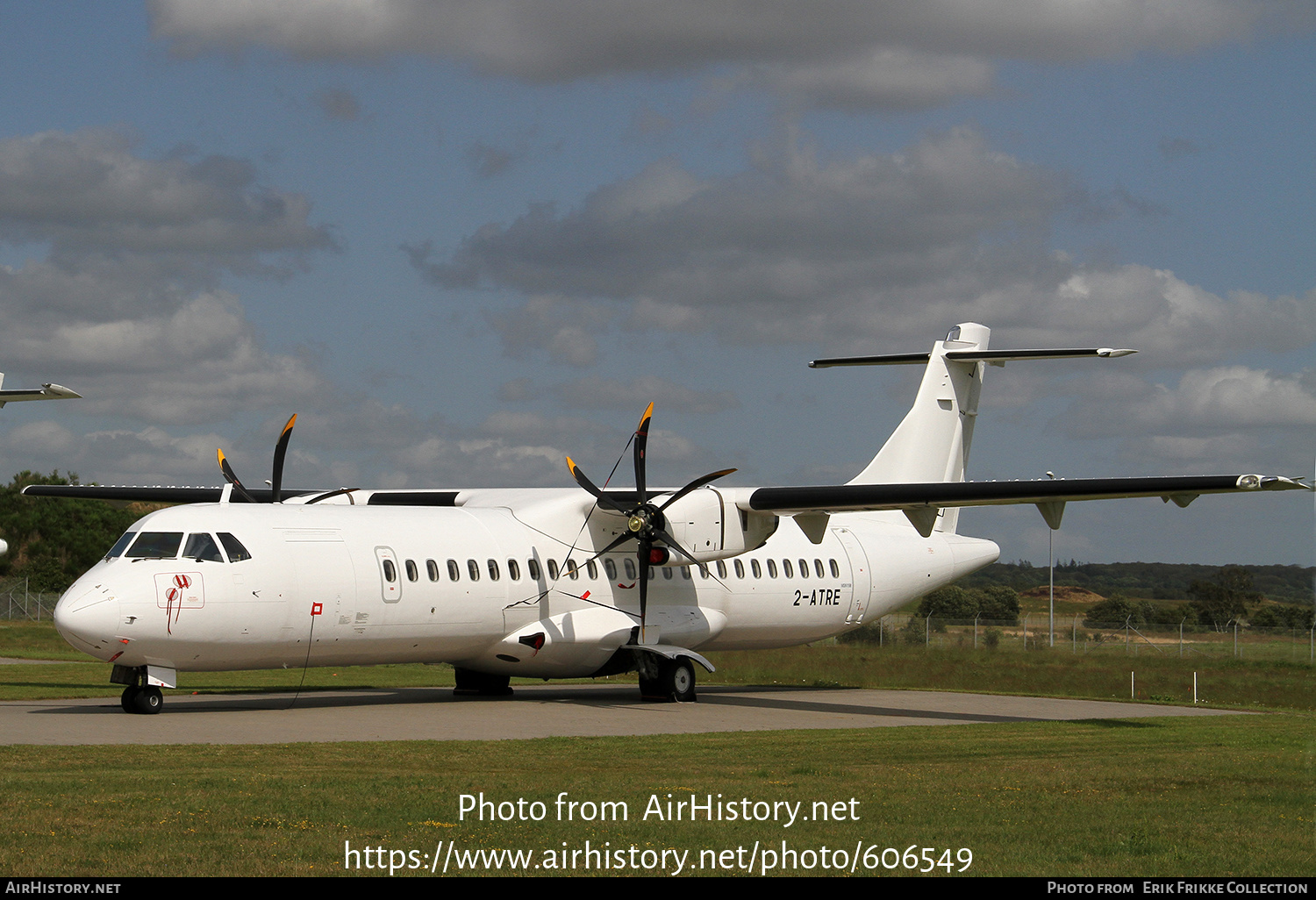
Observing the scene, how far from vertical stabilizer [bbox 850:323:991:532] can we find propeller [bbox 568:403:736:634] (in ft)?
24.2

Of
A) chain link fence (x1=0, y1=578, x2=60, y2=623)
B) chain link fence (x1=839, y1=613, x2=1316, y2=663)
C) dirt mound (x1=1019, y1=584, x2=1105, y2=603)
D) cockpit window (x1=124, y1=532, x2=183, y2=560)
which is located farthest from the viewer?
dirt mound (x1=1019, y1=584, x2=1105, y2=603)

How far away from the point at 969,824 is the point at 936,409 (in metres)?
19.9

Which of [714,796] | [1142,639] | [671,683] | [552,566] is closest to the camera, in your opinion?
[714,796]

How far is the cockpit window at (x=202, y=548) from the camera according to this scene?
1902cm

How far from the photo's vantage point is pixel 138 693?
62.7 feet

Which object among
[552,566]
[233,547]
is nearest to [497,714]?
[552,566]

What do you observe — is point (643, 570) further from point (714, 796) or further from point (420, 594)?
point (714, 796)

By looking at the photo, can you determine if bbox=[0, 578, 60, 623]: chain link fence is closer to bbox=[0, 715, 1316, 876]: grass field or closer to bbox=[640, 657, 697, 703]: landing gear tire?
bbox=[640, 657, 697, 703]: landing gear tire

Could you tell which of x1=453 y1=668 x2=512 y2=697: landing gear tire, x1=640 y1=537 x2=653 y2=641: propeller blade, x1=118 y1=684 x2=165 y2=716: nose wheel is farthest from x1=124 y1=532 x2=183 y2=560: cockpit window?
x1=640 y1=537 x2=653 y2=641: propeller blade

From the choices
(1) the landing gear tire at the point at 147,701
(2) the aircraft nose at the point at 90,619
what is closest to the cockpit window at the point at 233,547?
(2) the aircraft nose at the point at 90,619

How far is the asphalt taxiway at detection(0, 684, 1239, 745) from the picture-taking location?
17.1m

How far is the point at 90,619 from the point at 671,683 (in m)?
9.79
